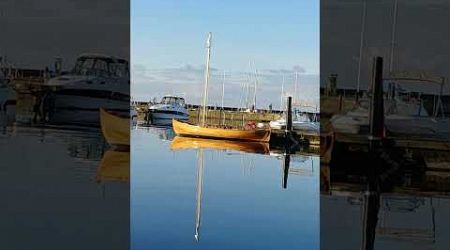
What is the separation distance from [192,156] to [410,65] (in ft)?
33.9

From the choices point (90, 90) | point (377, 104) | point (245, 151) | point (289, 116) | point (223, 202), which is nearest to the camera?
point (90, 90)

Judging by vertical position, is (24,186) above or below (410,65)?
below

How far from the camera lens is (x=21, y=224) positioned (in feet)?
16.5

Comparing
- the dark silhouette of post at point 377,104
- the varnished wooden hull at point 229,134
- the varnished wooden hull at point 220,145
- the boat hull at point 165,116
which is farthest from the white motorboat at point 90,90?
the boat hull at point 165,116

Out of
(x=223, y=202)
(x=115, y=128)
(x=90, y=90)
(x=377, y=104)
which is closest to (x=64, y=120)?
(x=90, y=90)

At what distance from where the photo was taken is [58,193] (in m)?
5.23

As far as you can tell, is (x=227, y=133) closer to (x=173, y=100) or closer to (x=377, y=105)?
(x=173, y=100)

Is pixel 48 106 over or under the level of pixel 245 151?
over

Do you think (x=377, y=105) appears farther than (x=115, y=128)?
Yes

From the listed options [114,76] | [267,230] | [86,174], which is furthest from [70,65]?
[267,230]

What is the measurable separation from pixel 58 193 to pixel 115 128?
757 millimetres

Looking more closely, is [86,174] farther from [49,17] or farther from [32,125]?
[49,17]

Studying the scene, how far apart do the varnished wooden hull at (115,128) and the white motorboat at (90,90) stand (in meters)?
0.06

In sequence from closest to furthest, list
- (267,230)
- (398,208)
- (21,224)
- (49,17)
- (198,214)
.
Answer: (21,224) → (49,17) → (398,208) → (267,230) → (198,214)
